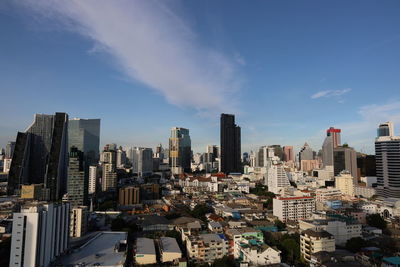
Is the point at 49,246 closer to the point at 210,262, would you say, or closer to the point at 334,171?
the point at 210,262

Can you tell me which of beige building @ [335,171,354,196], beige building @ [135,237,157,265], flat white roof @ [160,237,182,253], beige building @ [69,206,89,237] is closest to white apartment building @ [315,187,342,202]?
beige building @ [335,171,354,196]

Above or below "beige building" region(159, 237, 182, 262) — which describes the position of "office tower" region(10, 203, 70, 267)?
above

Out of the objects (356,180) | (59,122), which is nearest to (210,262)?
(59,122)

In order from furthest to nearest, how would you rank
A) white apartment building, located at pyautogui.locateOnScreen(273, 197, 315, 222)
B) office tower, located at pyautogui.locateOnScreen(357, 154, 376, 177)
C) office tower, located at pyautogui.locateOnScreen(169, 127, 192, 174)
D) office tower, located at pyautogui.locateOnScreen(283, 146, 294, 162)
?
office tower, located at pyautogui.locateOnScreen(283, 146, 294, 162) < office tower, located at pyautogui.locateOnScreen(169, 127, 192, 174) < office tower, located at pyautogui.locateOnScreen(357, 154, 376, 177) < white apartment building, located at pyautogui.locateOnScreen(273, 197, 315, 222)

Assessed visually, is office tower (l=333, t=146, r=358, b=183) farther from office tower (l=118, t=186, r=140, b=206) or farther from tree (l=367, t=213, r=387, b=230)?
office tower (l=118, t=186, r=140, b=206)

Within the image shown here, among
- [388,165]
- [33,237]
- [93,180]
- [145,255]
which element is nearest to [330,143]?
[388,165]

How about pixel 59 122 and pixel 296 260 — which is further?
pixel 59 122
